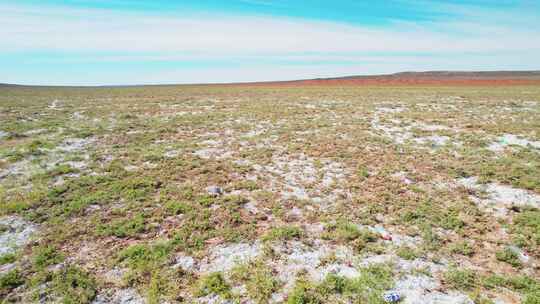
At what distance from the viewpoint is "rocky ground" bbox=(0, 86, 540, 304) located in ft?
15.2

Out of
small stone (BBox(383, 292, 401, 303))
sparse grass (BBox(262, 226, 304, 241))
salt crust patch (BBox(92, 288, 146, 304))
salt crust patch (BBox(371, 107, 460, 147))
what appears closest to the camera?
small stone (BBox(383, 292, 401, 303))

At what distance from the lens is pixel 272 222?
21.8ft

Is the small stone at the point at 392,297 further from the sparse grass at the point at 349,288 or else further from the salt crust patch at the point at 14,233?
the salt crust patch at the point at 14,233

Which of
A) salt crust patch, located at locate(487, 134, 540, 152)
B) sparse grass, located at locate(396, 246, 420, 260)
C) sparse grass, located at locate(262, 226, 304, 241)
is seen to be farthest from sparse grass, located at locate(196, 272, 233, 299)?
salt crust patch, located at locate(487, 134, 540, 152)

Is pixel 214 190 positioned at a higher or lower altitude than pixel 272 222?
higher

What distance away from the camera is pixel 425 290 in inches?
178

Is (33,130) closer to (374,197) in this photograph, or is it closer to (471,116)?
(374,197)

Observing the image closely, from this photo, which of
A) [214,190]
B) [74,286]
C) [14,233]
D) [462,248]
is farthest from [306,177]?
[14,233]

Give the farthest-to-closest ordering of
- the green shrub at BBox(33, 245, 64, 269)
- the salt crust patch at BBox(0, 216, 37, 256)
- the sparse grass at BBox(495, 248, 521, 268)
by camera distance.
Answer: the salt crust patch at BBox(0, 216, 37, 256) → the green shrub at BBox(33, 245, 64, 269) → the sparse grass at BBox(495, 248, 521, 268)

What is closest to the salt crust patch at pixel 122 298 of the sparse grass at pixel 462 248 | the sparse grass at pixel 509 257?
the sparse grass at pixel 462 248

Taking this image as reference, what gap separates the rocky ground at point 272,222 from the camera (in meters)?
4.62

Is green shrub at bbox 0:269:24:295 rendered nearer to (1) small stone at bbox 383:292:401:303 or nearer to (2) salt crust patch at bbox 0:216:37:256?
(2) salt crust patch at bbox 0:216:37:256

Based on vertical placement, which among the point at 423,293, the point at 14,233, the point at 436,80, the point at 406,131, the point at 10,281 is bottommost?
the point at 423,293

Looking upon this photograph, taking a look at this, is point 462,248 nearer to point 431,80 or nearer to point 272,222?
point 272,222
